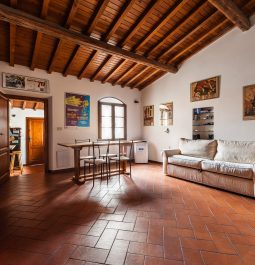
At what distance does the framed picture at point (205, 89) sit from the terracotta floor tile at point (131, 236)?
3892 mm

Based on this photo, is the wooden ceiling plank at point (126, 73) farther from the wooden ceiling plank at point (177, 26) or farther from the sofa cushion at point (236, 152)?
the sofa cushion at point (236, 152)

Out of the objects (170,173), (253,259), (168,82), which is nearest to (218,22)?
(168,82)

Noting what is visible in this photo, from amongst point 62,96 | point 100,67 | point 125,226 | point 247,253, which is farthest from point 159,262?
point 100,67

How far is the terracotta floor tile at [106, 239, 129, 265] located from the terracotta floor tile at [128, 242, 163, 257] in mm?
61

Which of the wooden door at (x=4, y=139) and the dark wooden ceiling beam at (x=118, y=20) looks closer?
the dark wooden ceiling beam at (x=118, y=20)

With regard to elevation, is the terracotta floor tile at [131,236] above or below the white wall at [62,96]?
below

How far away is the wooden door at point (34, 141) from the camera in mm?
6719

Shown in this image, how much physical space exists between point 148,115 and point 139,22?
133 inches

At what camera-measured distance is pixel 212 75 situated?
4535 millimetres

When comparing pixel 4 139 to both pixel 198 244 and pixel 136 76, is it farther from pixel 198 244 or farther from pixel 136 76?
pixel 198 244

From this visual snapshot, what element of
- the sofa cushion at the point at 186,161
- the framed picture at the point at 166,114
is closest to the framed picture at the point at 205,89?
the framed picture at the point at 166,114

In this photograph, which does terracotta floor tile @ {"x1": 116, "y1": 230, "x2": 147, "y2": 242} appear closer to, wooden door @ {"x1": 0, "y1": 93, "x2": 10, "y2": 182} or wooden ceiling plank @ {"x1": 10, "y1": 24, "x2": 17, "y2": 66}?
wooden door @ {"x1": 0, "y1": 93, "x2": 10, "y2": 182}

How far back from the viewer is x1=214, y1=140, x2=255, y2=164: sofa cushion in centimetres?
344

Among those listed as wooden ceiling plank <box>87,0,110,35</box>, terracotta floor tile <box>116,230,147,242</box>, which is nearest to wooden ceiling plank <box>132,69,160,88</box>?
wooden ceiling plank <box>87,0,110,35</box>
